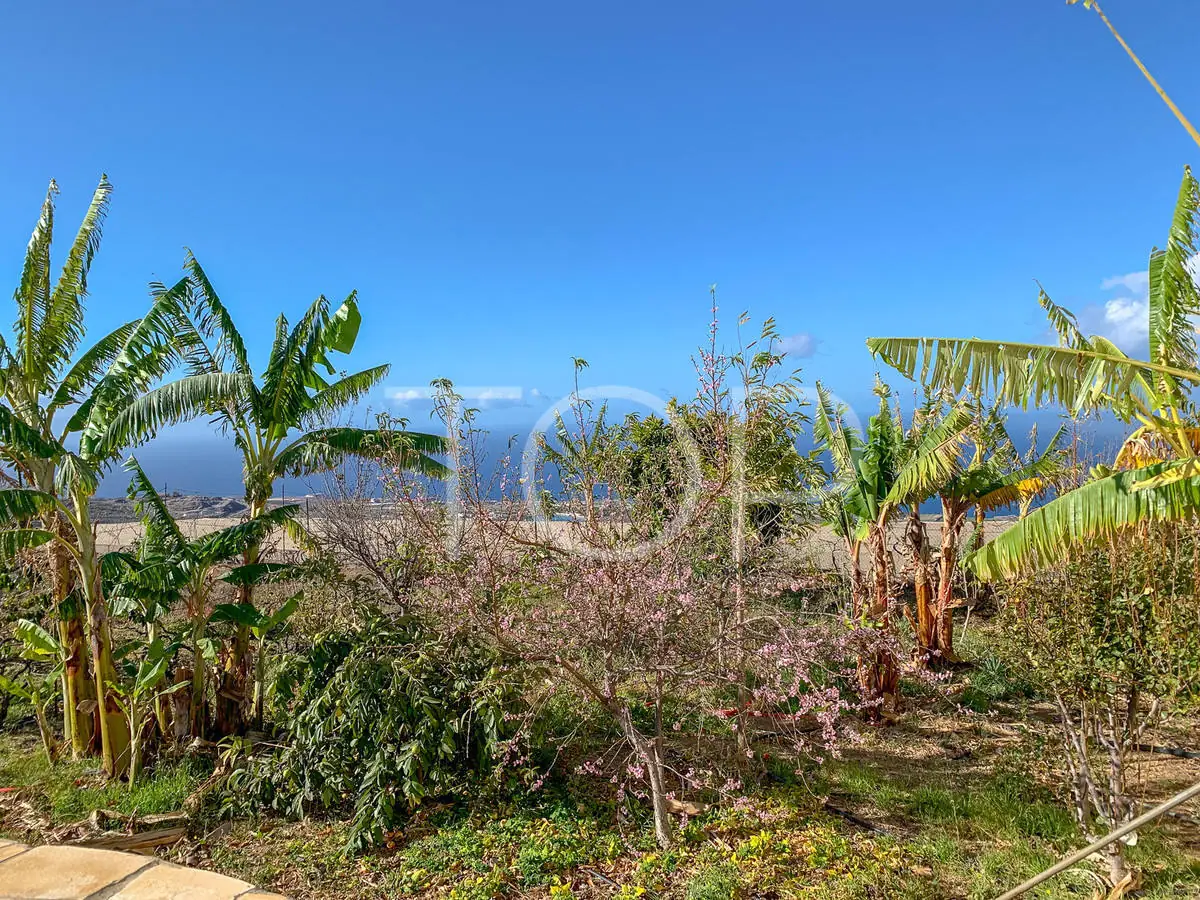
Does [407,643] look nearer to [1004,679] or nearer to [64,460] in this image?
[64,460]

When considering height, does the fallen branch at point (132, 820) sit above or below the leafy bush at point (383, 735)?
below

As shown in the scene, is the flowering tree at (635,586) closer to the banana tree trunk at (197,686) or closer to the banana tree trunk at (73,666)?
the banana tree trunk at (197,686)

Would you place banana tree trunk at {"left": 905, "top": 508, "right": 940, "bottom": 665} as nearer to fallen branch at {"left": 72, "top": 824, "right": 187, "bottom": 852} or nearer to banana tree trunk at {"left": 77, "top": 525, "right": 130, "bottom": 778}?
fallen branch at {"left": 72, "top": 824, "right": 187, "bottom": 852}

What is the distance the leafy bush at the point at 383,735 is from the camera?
4.80 m

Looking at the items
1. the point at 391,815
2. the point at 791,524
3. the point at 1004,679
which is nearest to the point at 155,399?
the point at 391,815

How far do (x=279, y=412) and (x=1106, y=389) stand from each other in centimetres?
667

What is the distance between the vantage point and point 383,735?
486 cm

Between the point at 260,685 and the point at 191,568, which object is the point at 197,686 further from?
the point at 191,568

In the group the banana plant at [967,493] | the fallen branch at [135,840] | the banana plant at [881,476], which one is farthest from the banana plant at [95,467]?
the banana plant at [967,493]

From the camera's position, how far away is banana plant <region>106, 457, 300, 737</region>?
5691mm

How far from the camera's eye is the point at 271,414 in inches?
250

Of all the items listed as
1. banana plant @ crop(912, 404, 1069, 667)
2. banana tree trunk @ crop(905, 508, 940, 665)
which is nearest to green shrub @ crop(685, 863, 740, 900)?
banana tree trunk @ crop(905, 508, 940, 665)

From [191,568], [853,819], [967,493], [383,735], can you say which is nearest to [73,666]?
[191,568]

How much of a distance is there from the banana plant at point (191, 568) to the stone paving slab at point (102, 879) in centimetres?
204
